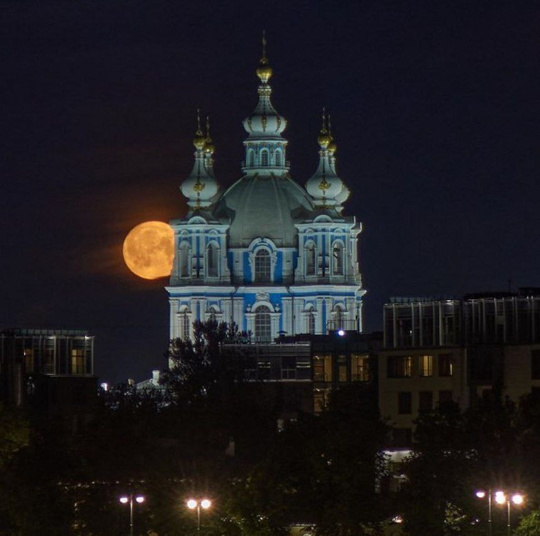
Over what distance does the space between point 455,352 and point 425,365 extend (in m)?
2.36

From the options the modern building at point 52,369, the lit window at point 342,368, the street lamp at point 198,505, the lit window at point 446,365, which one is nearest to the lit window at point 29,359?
the modern building at point 52,369

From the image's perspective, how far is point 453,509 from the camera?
354ft

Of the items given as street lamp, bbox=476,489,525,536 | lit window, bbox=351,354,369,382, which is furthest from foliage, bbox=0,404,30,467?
lit window, bbox=351,354,369,382

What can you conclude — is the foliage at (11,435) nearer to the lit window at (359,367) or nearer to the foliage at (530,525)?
the foliage at (530,525)

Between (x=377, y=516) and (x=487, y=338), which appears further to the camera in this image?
(x=487, y=338)

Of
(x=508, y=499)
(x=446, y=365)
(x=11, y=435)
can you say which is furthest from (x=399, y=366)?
(x=508, y=499)

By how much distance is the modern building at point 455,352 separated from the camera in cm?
14312

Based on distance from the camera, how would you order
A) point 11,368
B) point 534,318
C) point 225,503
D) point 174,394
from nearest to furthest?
point 225,503
point 534,318
point 11,368
point 174,394

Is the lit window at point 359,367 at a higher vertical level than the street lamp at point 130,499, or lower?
higher

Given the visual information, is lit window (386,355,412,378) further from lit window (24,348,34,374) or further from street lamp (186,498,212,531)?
street lamp (186,498,212,531)

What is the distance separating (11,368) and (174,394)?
100 ft

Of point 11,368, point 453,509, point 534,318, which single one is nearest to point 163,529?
point 453,509

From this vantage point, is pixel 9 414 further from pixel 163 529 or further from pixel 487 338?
pixel 487 338

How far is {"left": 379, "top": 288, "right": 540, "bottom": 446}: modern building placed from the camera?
14312 centimetres
